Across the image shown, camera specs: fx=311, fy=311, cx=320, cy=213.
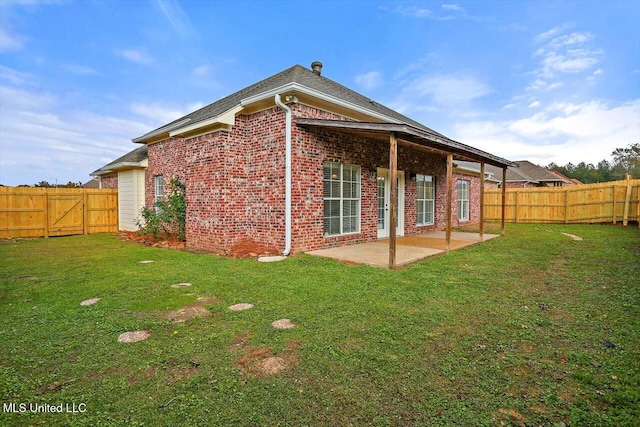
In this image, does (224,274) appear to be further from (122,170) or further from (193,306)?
(122,170)

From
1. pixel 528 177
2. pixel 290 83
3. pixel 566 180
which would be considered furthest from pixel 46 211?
pixel 566 180

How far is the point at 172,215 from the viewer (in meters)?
9.75

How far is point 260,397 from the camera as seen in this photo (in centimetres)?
210

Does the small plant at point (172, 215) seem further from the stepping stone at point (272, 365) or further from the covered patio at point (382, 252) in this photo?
the stepping stone at point (272, 365)

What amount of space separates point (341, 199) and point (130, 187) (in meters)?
9.96

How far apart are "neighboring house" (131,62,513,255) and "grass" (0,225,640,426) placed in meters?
2.49

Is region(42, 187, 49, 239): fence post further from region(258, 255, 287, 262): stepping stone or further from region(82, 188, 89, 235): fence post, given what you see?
region(258, 255, 287, 262): stepping stone

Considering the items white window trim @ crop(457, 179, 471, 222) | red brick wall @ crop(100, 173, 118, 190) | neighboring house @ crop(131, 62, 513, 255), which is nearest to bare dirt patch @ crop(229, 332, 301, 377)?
neighboring house @ crop(131, 62, 513, 255)

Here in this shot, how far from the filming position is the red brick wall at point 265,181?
24.7 ft

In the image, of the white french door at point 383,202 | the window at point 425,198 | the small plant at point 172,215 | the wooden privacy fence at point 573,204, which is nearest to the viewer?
the small plant at point 172,215

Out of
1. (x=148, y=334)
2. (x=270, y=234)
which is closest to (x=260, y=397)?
(x=148, y=334)

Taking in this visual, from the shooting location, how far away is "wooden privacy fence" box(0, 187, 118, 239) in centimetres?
1143

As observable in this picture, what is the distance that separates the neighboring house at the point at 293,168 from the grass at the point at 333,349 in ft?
8.18

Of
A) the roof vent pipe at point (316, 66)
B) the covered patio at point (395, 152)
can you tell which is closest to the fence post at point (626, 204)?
the covered patio at point (395, 152)
